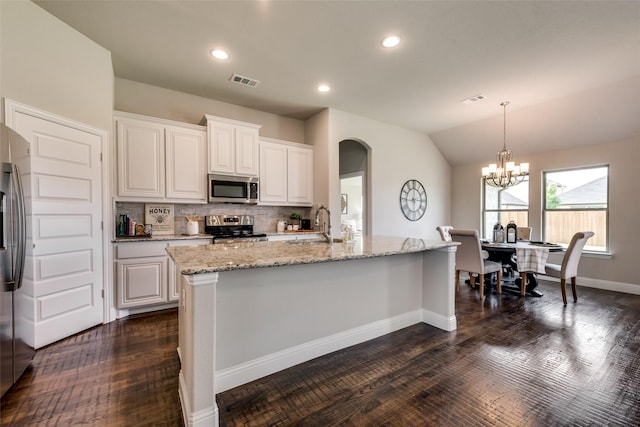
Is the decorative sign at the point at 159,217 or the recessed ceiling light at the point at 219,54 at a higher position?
the recessed ceiling light at the point at 219,54

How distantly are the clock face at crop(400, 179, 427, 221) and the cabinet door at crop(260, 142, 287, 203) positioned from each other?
2.47 metres

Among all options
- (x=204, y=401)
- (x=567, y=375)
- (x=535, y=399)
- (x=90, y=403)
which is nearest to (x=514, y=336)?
(x=567, y=375)

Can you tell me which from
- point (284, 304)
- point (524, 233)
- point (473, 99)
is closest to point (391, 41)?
point (473, 99)

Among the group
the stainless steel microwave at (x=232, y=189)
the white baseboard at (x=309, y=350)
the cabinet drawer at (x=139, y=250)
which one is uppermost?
the stainless steel microwave at (x=232, y=189)

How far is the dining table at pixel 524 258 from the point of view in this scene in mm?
3744

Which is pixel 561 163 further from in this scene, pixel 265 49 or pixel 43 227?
pixel 43 227

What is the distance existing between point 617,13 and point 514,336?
296 centimetres

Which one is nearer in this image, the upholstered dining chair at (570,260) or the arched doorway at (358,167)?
the upholstered dining chair at (570,260)

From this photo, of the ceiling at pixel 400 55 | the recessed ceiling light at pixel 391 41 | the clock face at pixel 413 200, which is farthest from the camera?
the clock face at pixel 413 200

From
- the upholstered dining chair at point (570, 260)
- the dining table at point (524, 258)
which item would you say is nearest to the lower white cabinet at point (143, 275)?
the dining table at point (524, 258)

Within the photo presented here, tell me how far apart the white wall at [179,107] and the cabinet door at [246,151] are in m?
0.53

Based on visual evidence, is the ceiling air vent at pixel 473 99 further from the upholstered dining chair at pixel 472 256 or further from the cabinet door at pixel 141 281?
the cabinet door at pixel 141 281

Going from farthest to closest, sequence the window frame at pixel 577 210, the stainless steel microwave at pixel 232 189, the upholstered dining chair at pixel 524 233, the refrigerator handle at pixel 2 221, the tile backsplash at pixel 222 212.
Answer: the upholstered dining chair at pixel 524 233
the window frame at pixel 577 210
the stainless steel microwave at pixel 232 189
the tile backsplash at pixel 222 212
the refrigerator handle at pixel 2 221

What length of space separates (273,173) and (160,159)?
5.15 ft
